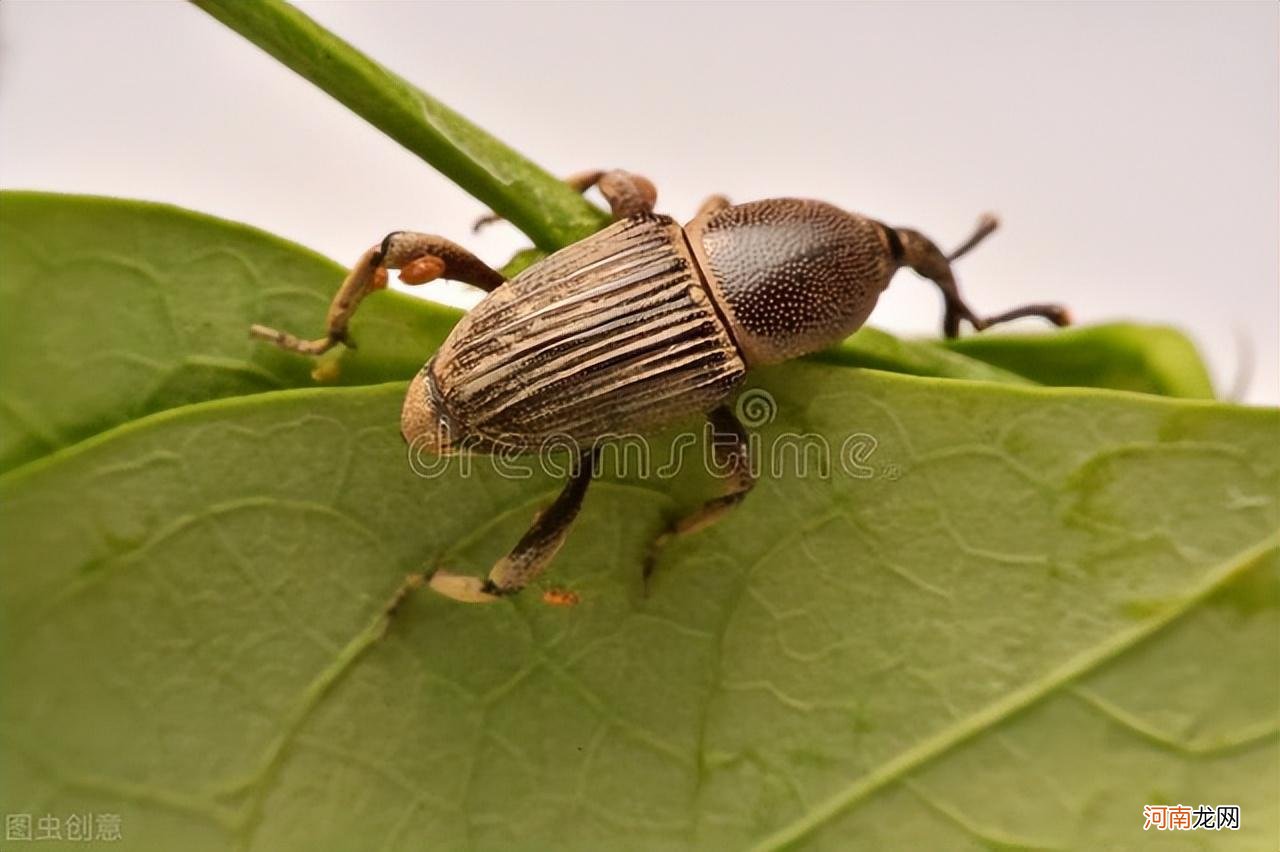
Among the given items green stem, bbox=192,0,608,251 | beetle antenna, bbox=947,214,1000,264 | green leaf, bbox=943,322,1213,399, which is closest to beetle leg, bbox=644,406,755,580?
green stem, bbox=192,0,608,251

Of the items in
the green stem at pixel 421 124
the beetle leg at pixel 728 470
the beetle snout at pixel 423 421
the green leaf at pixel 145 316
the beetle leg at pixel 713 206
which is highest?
the green stem at pixel 421 124

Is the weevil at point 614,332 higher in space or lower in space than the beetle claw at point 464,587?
higher

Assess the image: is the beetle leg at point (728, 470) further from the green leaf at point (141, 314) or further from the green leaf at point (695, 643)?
the green leaf at point (141, 314)

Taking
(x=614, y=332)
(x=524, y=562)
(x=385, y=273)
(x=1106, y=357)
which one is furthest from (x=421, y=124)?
(x=1106, y=357)

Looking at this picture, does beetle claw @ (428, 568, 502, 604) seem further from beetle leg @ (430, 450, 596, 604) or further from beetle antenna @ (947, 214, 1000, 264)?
beetle antenna @ (947, 214, 1000, 264)

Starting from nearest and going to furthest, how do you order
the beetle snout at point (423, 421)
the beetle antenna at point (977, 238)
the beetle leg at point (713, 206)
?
the beetle snout at point (423, 421) → the beetle leg at point (713, 206) → the beetle antenna at point (977, 238)

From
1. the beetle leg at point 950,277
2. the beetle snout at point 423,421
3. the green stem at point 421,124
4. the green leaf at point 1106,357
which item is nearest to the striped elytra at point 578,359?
the beetle snout at point 423,421

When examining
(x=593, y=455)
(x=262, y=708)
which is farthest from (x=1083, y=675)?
(x=262, y=708)

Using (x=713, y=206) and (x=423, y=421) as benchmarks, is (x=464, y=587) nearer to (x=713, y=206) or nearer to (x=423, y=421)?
(x=423, y=421)
